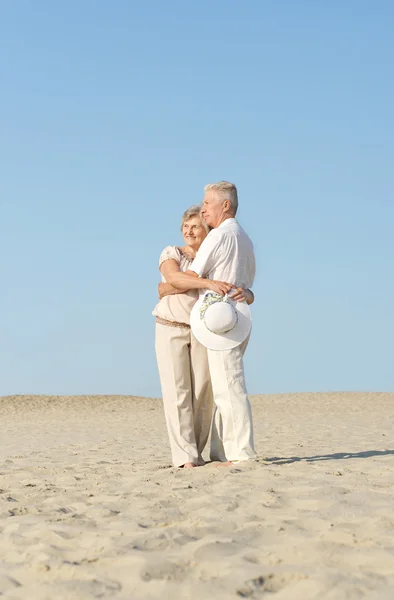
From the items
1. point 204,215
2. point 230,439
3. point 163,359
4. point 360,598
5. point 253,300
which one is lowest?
point 360,598

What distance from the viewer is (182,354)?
6.37 meters

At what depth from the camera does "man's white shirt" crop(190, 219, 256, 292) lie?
5949 mm

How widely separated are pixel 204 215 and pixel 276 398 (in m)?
26.3

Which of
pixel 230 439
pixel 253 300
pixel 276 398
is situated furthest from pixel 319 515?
pixel 276 398

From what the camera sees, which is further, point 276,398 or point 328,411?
point 276,398

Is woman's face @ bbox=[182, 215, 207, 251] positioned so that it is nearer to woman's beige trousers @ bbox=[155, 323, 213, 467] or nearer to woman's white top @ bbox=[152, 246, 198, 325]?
woman's white top @ bbox=[152, 246, 198, 325]

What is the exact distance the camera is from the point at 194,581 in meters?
3.16

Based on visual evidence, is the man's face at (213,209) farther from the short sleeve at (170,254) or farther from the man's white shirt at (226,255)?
the short sleeve at (170,254)

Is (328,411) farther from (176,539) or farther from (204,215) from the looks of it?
(176,539)

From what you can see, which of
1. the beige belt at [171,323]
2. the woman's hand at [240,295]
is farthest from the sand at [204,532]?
the woman's hand at [240,295]

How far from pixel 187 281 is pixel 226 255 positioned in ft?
1.21

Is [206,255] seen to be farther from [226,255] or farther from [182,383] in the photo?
[182,383]

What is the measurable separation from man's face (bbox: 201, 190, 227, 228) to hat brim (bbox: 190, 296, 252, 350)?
64cm

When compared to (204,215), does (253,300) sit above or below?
below
